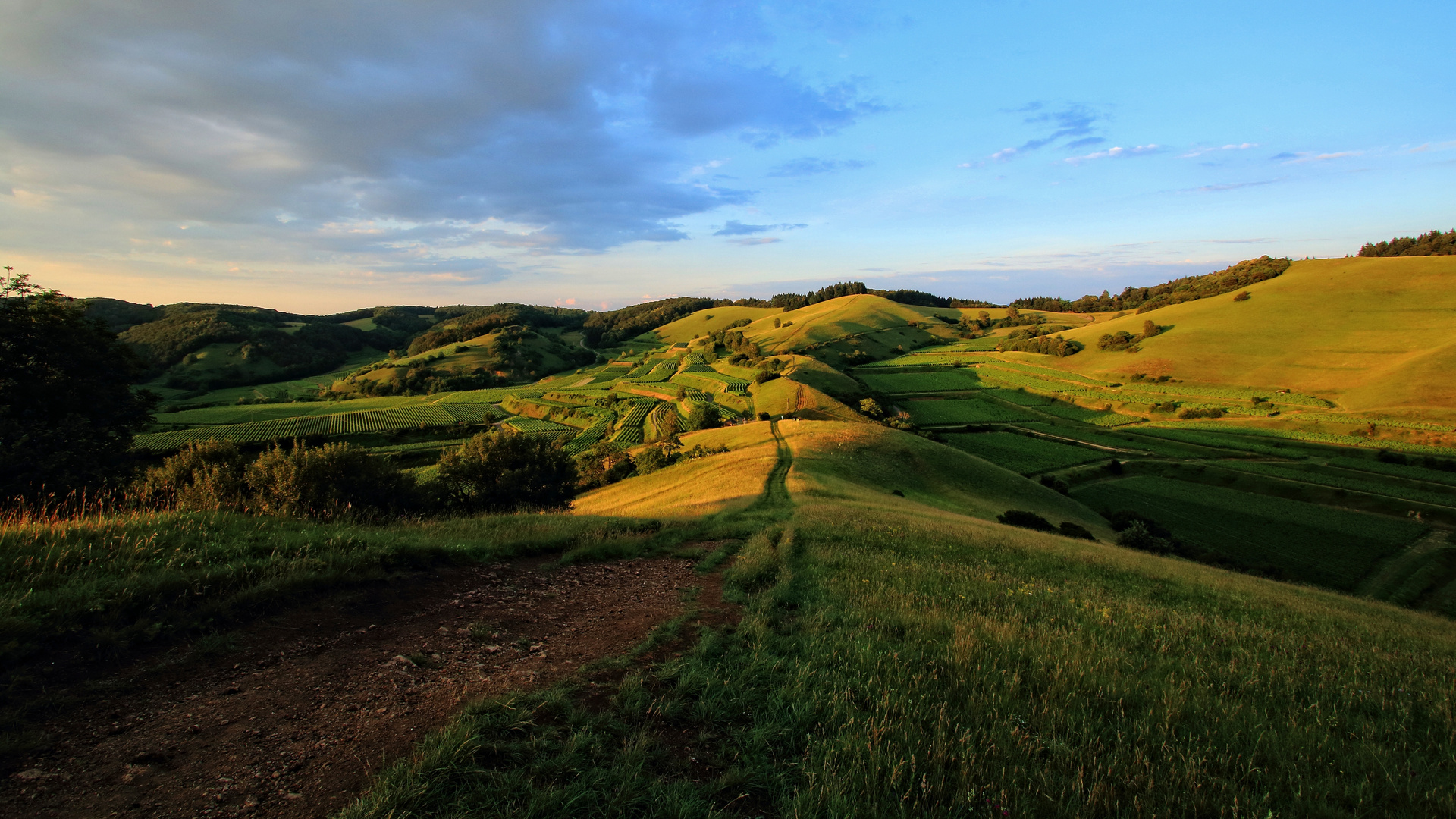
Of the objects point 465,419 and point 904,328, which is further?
point 904,328

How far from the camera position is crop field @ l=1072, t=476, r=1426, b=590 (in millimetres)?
35969

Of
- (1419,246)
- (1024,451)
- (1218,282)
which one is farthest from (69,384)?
(1419,246)

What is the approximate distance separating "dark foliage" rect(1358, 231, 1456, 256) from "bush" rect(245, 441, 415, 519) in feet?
622

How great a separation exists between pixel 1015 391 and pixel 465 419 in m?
108

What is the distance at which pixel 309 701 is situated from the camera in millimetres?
5164

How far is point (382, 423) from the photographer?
298 ft

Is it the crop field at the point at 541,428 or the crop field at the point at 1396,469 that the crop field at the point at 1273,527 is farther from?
the crop field at the point at 541,428

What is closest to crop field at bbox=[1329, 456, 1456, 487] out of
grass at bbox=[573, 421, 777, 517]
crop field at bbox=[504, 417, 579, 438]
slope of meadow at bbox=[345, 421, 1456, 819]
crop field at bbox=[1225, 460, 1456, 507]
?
crop field at bbox=[1225, 460, 1456, 507]

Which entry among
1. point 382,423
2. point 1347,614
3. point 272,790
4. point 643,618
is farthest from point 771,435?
point 382,423

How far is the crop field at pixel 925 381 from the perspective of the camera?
106 meters

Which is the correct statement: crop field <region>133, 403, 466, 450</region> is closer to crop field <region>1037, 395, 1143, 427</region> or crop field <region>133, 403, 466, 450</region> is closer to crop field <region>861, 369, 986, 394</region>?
crop field <region>861, 369, 986, 394</region>

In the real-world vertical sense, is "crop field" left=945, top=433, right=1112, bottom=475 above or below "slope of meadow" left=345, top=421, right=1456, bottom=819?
below

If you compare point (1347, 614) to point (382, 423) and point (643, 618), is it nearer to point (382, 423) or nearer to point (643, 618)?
point (643, 618)

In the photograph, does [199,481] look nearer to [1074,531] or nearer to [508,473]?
[508,473]
